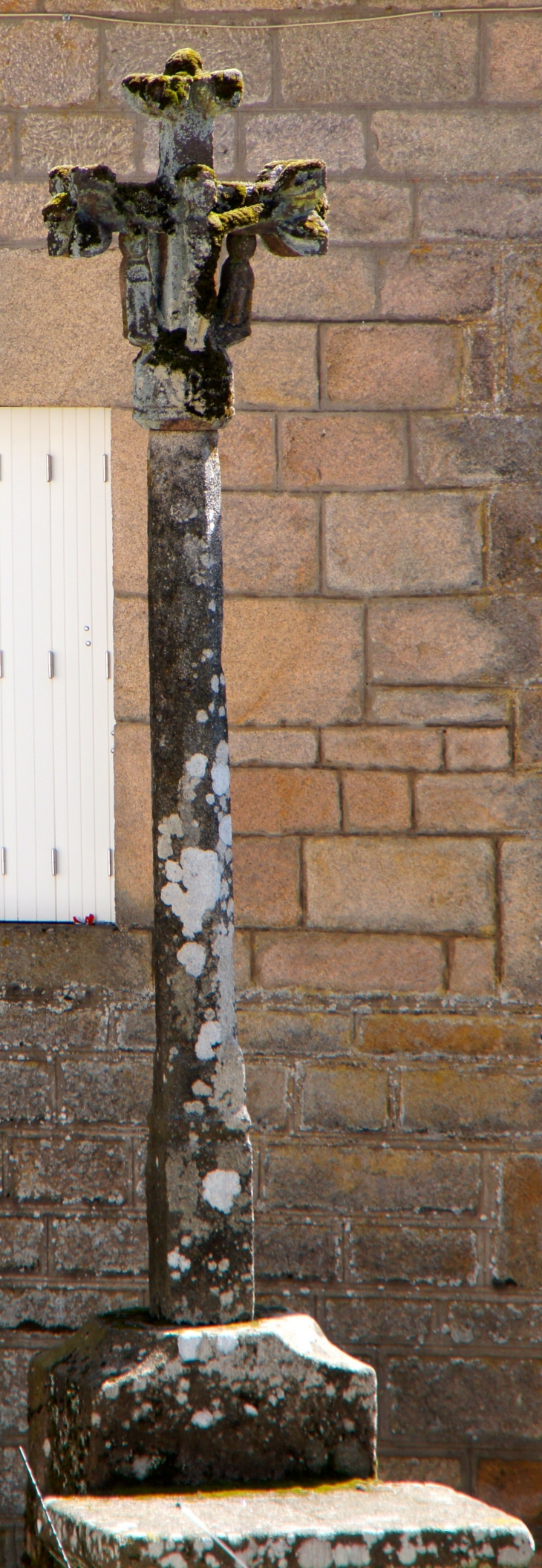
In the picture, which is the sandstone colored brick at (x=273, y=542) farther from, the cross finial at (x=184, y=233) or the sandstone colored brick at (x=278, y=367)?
the cross finial at (x=184, y=233)

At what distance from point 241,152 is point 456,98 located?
540 millimetres

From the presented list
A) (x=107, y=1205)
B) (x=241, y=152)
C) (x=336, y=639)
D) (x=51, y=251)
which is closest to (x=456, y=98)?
(x=241, y=152)

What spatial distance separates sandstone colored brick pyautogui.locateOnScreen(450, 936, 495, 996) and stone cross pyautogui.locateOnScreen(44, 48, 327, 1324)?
127 centimetres

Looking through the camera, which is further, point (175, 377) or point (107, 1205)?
point (107, 1205)

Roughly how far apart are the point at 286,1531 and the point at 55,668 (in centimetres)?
217

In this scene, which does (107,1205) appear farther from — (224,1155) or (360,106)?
(360,106)

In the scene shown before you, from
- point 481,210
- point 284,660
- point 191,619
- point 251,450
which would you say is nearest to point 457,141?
point 481,210

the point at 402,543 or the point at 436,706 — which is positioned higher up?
the point at 402,543

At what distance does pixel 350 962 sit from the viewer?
10.4 feet

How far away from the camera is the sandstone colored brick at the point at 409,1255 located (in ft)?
10.3

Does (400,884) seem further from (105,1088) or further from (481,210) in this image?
(481,210)

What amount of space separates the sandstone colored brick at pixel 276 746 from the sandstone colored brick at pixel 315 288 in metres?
1.02

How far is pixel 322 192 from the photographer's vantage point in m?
1.93

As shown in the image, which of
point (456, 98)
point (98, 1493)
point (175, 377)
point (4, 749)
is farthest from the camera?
point (4, 749)
